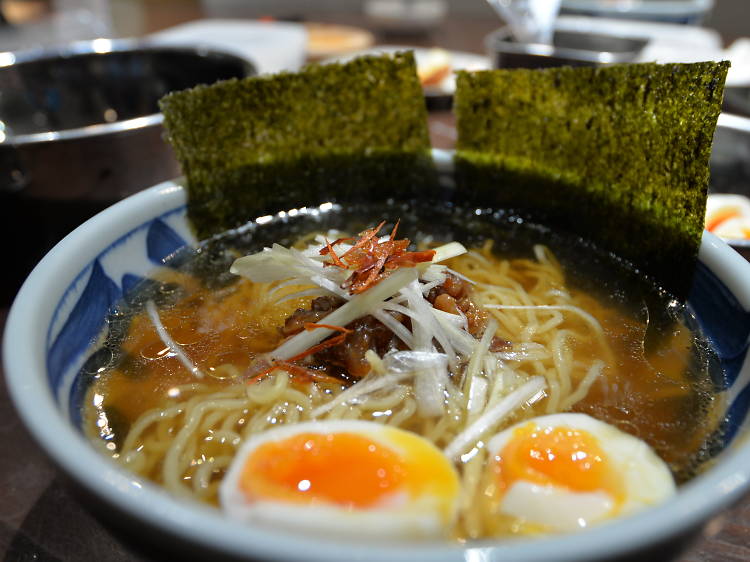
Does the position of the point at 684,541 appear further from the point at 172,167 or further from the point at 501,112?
the point at 172,167

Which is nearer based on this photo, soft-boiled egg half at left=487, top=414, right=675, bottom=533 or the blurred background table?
soft-boiled egg half at left=487, top=414, right=675, bottom=533

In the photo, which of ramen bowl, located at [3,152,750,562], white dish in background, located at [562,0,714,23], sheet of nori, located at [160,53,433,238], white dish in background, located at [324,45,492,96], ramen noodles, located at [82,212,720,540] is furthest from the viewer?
white dish in background, located at [562,0,714,23]

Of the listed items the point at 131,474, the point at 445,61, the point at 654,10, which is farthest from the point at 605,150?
the point at 654,10

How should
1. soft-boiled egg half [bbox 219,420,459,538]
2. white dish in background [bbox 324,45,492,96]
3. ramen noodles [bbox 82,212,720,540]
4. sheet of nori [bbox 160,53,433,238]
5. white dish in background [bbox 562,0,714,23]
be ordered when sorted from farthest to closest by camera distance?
1. white dish in background [bbox 562,0,714,23]
2. white dish in background [bbox 324,45,492,96]
3. sheet of nori [bbox 160,53,433,238]
4. ramen noodles [bbox 82,212,720,540]
5. soft-boiled egg half [bbox 219,420,459,538]

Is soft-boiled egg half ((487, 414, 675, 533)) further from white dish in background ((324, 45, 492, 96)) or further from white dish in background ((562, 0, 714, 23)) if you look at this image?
white dish in background ((562, 0, 714, 23))

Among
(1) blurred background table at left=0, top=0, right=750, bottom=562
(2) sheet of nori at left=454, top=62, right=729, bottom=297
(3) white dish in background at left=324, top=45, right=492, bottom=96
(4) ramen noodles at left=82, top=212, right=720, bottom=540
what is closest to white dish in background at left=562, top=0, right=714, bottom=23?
(1) blurred background table at left=0, top=0, right=750, bottom=562

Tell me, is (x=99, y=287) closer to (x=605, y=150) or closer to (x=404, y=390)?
(x=404, y=390)

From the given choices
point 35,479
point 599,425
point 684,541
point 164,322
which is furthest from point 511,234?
point 35,479

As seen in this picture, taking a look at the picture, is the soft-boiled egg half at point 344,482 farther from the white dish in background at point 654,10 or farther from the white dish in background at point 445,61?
the white dish in background at point 654,10
